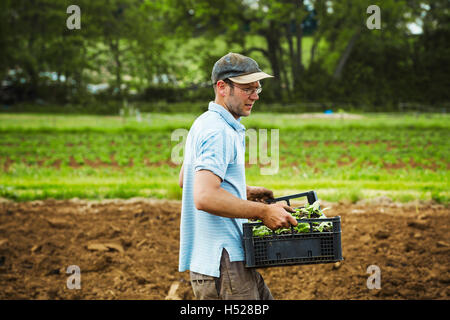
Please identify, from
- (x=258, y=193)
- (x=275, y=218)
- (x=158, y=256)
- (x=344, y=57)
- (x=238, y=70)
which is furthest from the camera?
(x=344, y=57)

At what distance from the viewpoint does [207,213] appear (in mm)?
3068

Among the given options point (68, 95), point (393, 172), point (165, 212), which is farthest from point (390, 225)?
point (68, 95)

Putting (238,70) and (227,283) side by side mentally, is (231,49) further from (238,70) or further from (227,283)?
(227,283)

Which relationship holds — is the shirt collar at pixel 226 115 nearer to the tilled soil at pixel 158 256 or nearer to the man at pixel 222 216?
the man at pixel 222 216

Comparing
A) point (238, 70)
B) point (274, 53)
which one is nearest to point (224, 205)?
point (238, 70)

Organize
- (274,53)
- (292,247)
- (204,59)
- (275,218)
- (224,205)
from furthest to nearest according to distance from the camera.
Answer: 1. (274,53)
2. (204,59)
3. (292,247)
4. (275,218)
5. (224,205)

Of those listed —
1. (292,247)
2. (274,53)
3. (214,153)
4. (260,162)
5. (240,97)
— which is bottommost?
(260,162)

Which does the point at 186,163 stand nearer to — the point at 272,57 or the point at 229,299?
the point at 229,299

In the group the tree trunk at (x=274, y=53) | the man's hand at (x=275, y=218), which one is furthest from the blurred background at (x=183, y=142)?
the man's hand at (x=275, y=218)

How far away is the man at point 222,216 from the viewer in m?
2.93

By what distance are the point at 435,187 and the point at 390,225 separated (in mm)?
3517

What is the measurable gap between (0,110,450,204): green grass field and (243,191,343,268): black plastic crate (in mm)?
5830

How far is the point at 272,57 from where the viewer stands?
142ft

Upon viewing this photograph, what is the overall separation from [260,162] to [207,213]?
1233 cm
